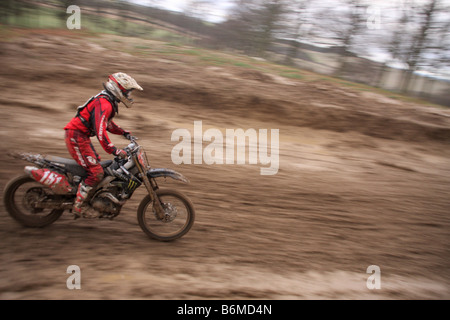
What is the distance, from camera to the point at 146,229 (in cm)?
421

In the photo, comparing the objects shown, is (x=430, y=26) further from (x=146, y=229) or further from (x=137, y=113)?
(x=146, y=229)

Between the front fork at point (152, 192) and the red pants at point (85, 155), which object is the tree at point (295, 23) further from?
the red pants at point (85, 155)

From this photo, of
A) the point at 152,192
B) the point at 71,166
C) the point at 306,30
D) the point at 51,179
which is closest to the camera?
the point at 51,179

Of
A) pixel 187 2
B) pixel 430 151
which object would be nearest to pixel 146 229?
pixel 430 151

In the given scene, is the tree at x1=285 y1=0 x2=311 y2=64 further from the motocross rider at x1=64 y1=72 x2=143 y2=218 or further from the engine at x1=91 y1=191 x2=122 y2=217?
the engine at x1=91 y1=191 x2=122 y2=217

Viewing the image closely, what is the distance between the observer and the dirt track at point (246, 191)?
3670 mm

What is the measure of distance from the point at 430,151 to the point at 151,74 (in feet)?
34.6

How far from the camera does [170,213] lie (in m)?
4.19

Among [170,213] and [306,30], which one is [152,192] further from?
[306,30]

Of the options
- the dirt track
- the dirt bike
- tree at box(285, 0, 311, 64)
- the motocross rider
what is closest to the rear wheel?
the dirt bike

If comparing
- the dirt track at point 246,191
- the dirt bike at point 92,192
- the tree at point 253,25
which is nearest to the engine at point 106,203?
the dirt bike at point 92,192

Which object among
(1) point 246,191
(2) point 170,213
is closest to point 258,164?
(1) point 246,191

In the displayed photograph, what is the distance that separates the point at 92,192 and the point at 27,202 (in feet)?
3.02

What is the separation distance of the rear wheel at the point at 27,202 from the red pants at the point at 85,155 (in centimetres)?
65
